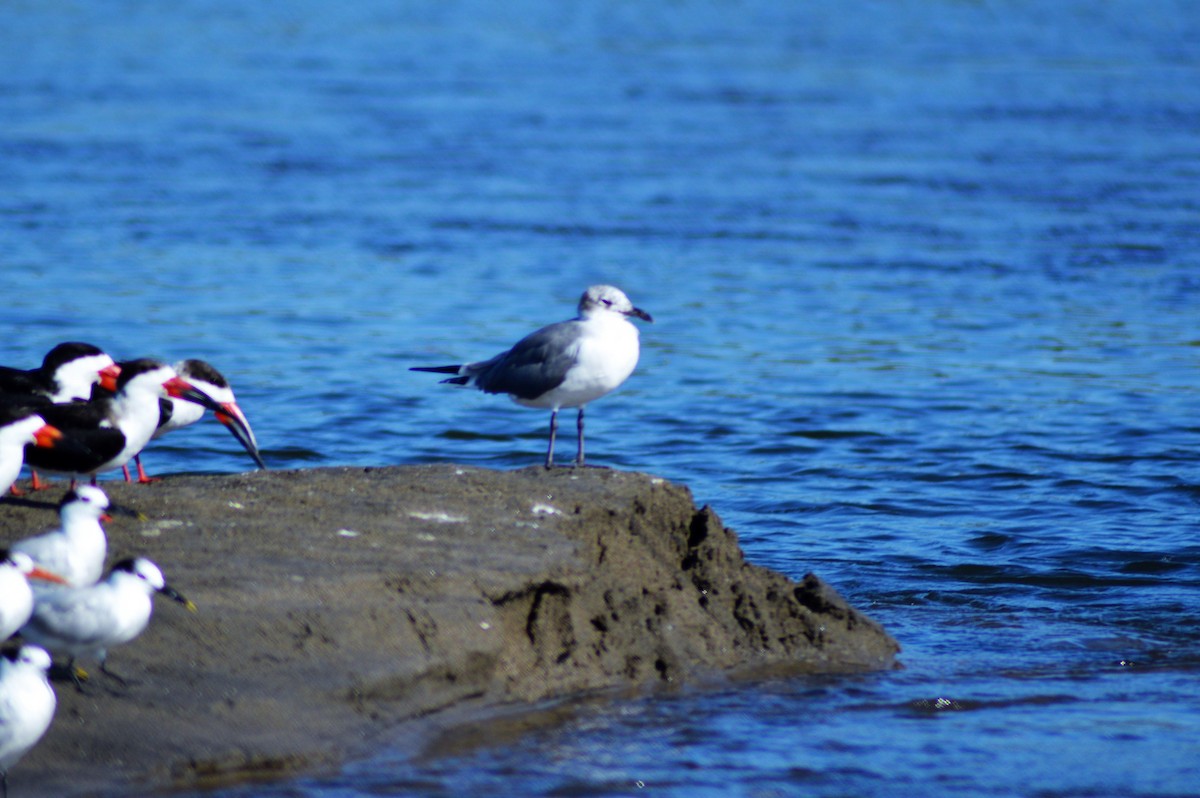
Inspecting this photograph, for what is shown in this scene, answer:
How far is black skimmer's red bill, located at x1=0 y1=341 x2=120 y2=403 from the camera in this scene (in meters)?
8.05

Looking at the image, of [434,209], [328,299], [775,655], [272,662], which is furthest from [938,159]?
[272,662]

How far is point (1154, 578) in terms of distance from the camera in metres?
8.88

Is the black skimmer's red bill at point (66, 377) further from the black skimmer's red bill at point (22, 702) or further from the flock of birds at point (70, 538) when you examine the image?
the black skimmer's red bill at point (22, 702)

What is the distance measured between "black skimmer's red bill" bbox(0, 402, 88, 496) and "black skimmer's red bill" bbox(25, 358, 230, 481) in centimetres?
13

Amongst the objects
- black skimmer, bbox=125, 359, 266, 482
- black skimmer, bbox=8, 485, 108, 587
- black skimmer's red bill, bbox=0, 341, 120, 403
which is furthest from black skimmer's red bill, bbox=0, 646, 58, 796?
black skimmer, bbox=125, 359, 266, 482

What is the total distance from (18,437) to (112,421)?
70cm

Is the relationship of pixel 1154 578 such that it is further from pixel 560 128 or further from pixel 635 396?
pixel 560 128

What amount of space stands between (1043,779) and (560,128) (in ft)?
57.4

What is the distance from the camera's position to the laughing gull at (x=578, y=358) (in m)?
8.08

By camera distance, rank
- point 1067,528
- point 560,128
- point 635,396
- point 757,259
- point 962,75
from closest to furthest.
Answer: point 1067,528 < point 635,396 < point 757,259 < point 560,128 < point 962,75

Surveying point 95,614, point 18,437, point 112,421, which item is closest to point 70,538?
point 95,614

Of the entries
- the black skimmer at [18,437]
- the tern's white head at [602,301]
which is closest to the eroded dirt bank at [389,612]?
the black skimmer at [18,437]

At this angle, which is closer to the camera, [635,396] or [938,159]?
[635,396]

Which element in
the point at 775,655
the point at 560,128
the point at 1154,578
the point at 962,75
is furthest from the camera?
the point at 962,75
